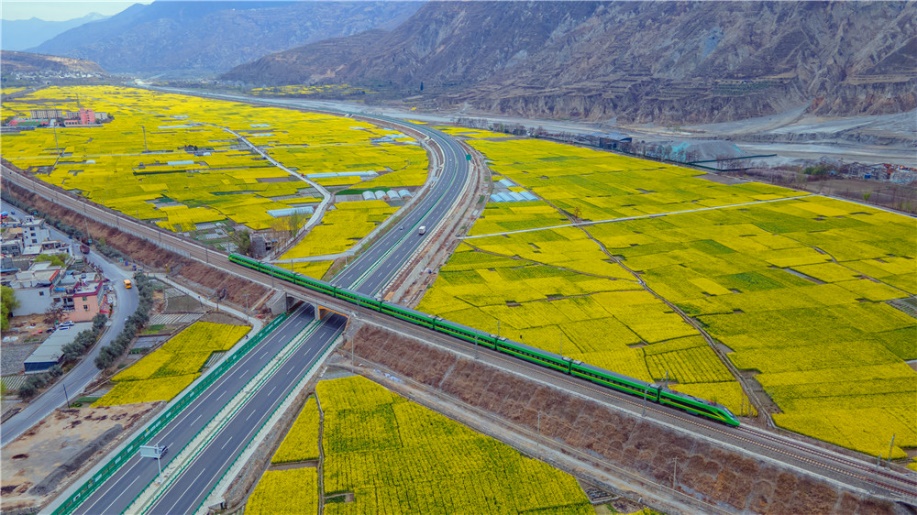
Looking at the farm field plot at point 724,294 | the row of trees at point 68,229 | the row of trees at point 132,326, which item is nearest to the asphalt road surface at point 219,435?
the row of trees at point 132,326

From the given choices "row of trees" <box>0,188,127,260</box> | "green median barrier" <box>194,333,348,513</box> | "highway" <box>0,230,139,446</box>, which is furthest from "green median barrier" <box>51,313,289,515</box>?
Result: "row of trees" <box>0,188,127,260</box>

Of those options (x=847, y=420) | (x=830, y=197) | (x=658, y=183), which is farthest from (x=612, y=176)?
(x=847, y=420)

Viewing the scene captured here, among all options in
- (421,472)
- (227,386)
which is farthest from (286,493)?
(227,386)

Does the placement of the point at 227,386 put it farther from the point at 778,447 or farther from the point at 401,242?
the point at 778,447

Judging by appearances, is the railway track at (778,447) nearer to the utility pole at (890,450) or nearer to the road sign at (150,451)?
the utility pole at (890,450)

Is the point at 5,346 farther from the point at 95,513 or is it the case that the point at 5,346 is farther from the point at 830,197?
the point at 830,197

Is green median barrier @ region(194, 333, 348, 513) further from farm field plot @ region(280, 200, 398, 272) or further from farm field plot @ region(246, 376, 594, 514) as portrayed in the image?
farm field plot @ region(280, 200, 398, 272)
